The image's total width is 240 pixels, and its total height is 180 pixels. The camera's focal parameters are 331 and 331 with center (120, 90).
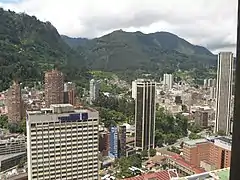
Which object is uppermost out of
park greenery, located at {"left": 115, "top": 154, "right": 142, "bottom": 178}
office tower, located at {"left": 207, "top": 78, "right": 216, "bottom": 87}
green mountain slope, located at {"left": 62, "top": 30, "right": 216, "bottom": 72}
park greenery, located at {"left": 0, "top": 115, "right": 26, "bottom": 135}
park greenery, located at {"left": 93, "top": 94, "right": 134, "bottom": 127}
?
green mountain slope, located at {"left": 62, "top": 30, "right": 216, "bottom": 72}

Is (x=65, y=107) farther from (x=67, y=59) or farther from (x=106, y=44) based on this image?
(x=106, y=44)

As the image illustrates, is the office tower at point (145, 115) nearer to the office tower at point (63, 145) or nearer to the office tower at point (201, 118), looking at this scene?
the office tower at point (201, 118)

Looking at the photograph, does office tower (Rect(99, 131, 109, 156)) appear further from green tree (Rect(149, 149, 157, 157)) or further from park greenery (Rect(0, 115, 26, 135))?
park greenery (Rect(0, 115, 26, 135))

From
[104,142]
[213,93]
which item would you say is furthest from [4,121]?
[213,93]

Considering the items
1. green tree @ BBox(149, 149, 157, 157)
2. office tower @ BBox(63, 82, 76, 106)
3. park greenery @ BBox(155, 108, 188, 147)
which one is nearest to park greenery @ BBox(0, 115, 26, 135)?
office tower @ BBox(63, 82, 76, 106)

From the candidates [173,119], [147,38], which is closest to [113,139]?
[173,119]

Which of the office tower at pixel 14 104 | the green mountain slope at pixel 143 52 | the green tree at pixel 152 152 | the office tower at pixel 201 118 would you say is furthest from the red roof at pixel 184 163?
the green mountain slope at pixel 143 52
